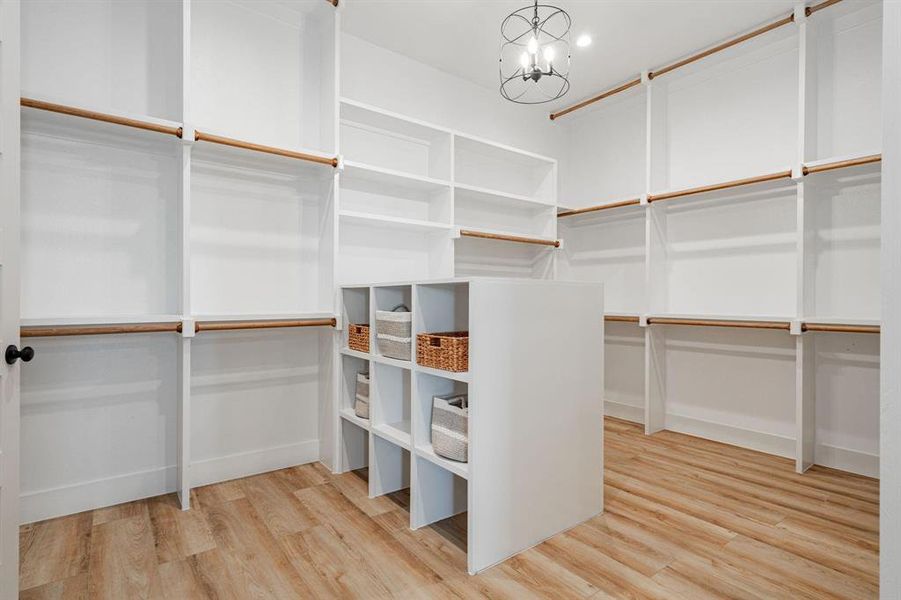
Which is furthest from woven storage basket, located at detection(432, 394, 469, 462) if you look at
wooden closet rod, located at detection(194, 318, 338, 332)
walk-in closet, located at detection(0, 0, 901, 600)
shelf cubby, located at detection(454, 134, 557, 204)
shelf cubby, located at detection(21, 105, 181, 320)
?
shelf cubby, located at detection(454, 134, 557, 204)

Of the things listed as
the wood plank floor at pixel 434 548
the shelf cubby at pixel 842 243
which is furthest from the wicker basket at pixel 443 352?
the shelf cubby at pixel 842 243

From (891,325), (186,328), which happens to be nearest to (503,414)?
(891,325)

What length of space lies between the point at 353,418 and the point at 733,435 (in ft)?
8.54

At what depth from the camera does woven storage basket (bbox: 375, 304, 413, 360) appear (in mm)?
2238

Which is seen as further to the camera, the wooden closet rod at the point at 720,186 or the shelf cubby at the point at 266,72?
the wooden closet rod at the point at 720,186

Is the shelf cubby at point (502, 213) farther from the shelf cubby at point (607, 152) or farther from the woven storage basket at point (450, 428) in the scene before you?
the woven storage basket at point (450, 428)

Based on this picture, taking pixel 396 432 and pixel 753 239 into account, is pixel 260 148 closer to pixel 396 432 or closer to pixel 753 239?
pixel 396 432

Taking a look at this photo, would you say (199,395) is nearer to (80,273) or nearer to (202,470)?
(202,470)

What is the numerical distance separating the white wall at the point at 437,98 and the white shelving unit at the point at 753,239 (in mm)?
534

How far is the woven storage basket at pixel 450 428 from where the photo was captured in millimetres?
1896

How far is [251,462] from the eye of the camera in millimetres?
2742

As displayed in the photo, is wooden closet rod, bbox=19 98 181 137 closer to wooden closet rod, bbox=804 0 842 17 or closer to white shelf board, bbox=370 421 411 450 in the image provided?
white shelf board, bbox=370 421 411 450

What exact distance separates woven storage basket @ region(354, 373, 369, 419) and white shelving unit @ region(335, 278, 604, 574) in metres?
0.11

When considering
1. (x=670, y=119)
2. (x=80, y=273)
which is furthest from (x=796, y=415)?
(x=80, y=273)
